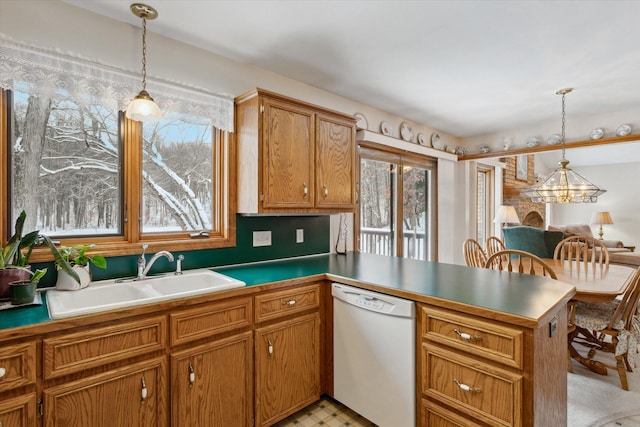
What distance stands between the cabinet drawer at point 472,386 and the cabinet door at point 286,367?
27.7 inches

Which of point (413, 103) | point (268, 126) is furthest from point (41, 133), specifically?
point (413, 103)

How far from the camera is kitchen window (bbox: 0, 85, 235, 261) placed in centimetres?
172

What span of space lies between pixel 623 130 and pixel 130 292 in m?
4.60

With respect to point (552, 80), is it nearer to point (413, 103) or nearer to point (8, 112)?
point (413, 103)

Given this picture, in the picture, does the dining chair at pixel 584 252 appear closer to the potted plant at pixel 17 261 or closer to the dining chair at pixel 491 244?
the dining chair at pixel 491 244

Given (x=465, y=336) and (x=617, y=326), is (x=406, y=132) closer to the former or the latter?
(x=617, y=326)

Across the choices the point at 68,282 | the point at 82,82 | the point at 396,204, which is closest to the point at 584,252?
the point at 396,204

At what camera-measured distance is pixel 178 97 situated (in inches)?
83.7

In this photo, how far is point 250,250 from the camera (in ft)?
8.21

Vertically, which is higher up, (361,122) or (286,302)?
(361,122)

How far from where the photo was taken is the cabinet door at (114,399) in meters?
1.26

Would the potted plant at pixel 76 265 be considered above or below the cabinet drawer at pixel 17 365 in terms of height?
above

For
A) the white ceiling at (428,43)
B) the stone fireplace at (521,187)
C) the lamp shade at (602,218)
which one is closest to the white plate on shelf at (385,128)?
the white ceiling at (428,43)

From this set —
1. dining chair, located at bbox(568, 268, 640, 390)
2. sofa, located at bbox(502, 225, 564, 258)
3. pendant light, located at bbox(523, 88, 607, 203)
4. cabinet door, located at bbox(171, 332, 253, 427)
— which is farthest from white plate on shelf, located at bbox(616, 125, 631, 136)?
cabinet door, located at bbox(171, 332, 253, 427)
